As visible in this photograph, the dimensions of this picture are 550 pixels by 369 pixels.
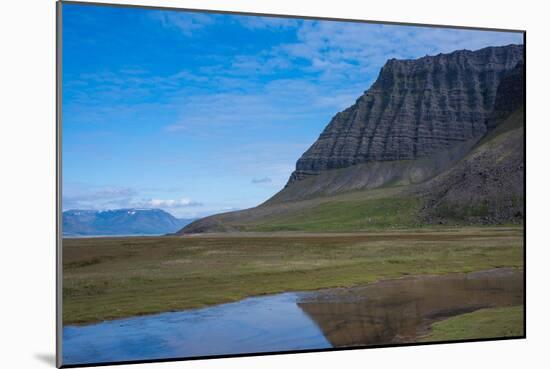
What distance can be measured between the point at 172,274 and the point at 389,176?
16.3 meters

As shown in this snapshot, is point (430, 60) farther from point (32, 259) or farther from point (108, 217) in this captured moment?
point (32, 259)

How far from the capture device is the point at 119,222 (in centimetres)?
1862

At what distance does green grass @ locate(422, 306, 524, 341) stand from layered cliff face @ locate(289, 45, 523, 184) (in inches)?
248

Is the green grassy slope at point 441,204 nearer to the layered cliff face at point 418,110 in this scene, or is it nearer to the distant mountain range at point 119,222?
the distant mountain range at point 119,222

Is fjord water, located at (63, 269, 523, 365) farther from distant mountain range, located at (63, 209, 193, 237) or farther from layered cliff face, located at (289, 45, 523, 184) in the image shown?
layered cliff face, located at (289, 45, 523, 184)

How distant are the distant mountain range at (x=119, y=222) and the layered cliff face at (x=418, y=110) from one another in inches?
196

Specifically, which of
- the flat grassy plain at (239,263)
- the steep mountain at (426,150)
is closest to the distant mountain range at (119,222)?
the flat grassy plain at (239,263)

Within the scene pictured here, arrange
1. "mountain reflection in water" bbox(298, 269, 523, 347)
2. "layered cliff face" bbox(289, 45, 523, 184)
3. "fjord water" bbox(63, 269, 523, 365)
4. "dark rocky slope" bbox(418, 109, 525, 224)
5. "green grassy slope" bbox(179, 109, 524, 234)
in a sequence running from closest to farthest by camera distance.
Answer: "fjord water" bbox(63, 269, 523, 365), "mountain reflection in water" bbox(298, 269, 523, 347), "green grassy slope" bbox(179, 109, 524, 234), "dark rocky slope" bbox(418, 109, 525, 224), "layered cliff face" bbox(289, 45, 523, 184)

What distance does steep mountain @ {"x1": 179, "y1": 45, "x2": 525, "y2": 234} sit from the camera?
2256 centimetres

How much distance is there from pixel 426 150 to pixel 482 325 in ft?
32.4

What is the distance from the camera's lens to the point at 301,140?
21719 millimetres

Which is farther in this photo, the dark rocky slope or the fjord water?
the dark rocky slope

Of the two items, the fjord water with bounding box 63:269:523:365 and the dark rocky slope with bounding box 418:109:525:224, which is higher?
the dark rocky slope with bounding box 418:109:525:224

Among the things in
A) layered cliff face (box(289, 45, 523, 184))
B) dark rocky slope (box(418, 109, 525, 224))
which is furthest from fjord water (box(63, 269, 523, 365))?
layered cliff face (box(289, 45, 523, 184))
